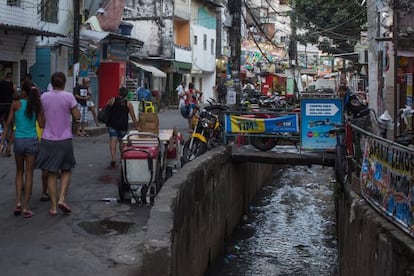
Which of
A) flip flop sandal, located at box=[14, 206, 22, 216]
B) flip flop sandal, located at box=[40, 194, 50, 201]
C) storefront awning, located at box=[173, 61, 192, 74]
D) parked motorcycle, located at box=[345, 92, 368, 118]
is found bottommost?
flip flop sandal, located at box=[14, 206, 22, 216]

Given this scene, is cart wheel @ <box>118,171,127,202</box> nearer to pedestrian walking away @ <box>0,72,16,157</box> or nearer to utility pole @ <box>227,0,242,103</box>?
pedestrian walking away @ <box>0,72,16,157</box>

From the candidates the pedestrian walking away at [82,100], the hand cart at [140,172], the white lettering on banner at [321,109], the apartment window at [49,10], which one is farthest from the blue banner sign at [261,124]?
the apartment window at [49,10]

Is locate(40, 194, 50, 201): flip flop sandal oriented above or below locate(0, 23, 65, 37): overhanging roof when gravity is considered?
below

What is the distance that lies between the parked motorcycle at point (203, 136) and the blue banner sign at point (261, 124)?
0.27 m

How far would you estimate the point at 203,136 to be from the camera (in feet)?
42.5

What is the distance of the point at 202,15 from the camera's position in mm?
45281

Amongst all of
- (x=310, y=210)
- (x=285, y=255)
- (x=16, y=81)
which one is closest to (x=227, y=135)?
(x=285, y=255)

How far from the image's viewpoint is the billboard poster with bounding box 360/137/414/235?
6055mm

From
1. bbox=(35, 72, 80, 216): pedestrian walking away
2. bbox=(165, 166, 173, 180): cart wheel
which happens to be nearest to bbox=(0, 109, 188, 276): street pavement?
bbox=(35, 72, 80, 216): pedestrian walking away

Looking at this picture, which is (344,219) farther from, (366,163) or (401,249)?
(401,249)

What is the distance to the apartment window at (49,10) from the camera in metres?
20.6

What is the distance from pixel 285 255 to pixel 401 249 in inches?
247

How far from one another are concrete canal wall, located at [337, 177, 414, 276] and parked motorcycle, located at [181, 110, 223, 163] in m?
3.98

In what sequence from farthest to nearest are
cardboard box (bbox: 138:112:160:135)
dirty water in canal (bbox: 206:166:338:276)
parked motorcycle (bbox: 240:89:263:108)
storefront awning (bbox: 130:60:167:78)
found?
storefront awning (bbox: 130:60:167:78) → parked motorcycle (bbox: 240:89:263:108) → cardboard box (bbox: 138:112:160:135) → dirty water in canal (bbox: 206:166:338:276)
